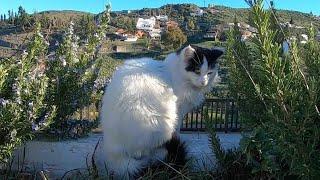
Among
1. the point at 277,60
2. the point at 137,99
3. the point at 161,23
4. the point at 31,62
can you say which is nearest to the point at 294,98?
the point at 277,60

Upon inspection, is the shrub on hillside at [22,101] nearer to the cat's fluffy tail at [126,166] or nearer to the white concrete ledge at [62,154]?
the white concrete ledge at [62,154]

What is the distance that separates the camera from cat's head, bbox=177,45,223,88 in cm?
467

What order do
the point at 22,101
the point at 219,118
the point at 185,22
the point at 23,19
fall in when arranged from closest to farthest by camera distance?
the point at 22,101
the point at 23,19
the point at 219,118
the point at 185,22

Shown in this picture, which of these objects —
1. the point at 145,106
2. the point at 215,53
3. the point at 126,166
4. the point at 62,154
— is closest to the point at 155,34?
the point at 215,53

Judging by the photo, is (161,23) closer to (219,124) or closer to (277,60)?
(219,124)

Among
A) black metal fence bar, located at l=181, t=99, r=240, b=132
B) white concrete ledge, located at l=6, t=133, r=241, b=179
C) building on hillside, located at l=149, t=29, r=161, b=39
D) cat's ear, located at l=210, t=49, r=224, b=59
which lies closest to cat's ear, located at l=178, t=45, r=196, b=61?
cat's ear, located at l=210, t=49, r=224, b=59

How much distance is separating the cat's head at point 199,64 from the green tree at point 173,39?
1.61 m

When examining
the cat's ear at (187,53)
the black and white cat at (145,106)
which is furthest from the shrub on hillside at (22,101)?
the cat's ear at (187,53)

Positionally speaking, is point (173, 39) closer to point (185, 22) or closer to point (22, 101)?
point (185, 22)

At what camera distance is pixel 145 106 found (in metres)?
4.20

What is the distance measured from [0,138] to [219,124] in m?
2.96

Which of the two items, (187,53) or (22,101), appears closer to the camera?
(22,101)

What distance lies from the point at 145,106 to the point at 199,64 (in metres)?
0.80

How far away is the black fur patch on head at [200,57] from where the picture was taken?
470cm
